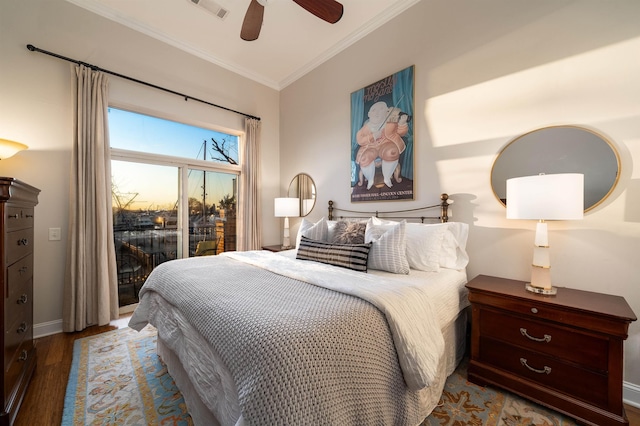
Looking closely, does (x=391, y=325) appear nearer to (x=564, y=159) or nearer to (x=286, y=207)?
(x=564, y=159)

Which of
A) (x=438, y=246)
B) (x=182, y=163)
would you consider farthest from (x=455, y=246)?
(x=182, y=163)

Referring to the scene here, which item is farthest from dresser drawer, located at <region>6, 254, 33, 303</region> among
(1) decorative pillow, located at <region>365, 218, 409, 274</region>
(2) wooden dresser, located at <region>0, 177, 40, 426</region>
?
(1) decorative pillow, located at <region>365, 218, 409, 274</region>

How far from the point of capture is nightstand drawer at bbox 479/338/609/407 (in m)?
1.34

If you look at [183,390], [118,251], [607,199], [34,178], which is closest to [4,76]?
[34,178]

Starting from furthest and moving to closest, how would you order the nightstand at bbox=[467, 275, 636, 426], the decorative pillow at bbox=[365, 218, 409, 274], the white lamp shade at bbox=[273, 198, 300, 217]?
1. the white lamp shade at bbox=[273, 198, 300, 217]
2. the decorative pillow at bbox=[365, 218, 409, 274]
3. the nightstand at bbox=[467, 275, 636, 426]

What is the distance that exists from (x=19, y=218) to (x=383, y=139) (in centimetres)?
293

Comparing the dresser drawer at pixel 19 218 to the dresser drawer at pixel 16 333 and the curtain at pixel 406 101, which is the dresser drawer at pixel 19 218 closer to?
the dresser drawer at pixel 16 333

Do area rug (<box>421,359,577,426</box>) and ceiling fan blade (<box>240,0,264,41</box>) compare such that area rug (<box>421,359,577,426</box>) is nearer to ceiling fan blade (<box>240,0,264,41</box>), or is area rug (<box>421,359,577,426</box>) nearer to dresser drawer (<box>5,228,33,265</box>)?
dresser drawer (<box>5,228,33,265</box>)

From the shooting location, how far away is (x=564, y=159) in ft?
5.83

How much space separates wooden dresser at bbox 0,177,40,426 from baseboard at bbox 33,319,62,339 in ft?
2.33

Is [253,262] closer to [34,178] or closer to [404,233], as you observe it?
[404,233]

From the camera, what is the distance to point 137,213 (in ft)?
10.1

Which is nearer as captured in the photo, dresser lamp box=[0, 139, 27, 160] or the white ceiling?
dresser lamp box=[0, 139, 27, 160]

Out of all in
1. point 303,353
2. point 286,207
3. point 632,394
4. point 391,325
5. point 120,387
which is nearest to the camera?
point 303,353
